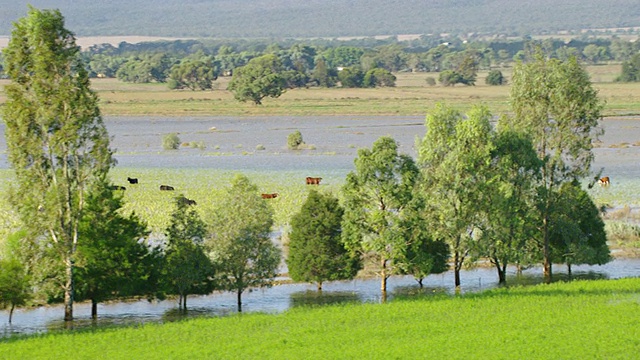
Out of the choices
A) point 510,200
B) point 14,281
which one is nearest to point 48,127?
point 14,281

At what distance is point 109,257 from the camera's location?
147 ft

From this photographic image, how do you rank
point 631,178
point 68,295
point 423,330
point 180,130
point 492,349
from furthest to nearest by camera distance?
point 180,130
point 631,178
point 68,295
point 423,330
point 492,349

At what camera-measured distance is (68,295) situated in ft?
139

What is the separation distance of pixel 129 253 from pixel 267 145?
7025 cm

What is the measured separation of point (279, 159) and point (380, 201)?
175ft

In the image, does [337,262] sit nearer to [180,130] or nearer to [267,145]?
[267,145]

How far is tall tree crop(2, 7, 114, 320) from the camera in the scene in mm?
42781

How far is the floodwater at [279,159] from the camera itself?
1821 inches

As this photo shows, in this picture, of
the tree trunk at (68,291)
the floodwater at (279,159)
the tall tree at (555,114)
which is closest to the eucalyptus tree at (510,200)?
the tall tree at (555,114)

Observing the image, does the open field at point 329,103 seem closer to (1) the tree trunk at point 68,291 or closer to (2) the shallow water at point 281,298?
(2) the shallow water at point 281,298

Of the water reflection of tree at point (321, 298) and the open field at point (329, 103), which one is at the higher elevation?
the open field at point (329, 103)

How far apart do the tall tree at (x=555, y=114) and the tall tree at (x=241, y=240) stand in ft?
47.6

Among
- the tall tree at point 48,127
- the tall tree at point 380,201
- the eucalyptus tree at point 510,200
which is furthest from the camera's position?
the eucalyptus tree at point 510,200

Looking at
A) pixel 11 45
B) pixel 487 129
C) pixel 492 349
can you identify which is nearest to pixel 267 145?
pixel 487 129
